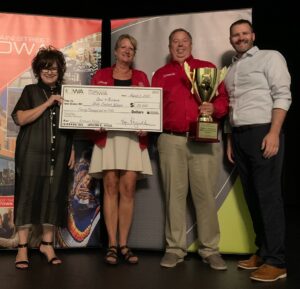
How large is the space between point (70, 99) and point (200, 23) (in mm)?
1104

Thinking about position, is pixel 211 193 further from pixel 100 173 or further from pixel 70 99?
pixel 70 99

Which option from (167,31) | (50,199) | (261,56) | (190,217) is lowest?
(190,217)

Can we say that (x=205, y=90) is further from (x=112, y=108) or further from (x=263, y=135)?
(x=112, y=108)

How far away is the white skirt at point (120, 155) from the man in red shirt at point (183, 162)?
14 cm

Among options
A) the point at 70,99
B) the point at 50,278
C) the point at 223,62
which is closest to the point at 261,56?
the point at 223,62

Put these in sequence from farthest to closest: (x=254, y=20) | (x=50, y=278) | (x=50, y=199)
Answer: (x=254, y=20) → (x=50, y=199) → (x=50, y=278)

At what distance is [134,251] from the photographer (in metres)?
2.83

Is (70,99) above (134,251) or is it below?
above

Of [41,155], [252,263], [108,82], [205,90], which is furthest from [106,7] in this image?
[252,263]

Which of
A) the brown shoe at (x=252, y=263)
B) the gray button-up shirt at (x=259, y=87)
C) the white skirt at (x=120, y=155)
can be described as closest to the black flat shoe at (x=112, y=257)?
the white skirt at (x=120, y=155)

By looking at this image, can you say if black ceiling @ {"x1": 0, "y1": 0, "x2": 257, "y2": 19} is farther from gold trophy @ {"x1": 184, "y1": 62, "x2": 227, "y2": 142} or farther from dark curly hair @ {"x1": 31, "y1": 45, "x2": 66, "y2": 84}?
gold trophy @ {"x1": 184, "y1": 62, "x2": 227, "y2": 142}

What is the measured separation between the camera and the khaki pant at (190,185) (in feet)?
8.04

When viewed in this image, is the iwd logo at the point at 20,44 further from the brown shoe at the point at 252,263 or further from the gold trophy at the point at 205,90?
the brown shoe at the point at 252,263

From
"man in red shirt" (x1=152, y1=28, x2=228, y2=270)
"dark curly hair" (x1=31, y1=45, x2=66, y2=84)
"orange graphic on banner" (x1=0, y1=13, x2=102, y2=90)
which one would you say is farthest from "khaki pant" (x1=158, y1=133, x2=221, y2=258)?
"orange graphic on banner" (x1=0, y1=13, x2=102, y2=90)
